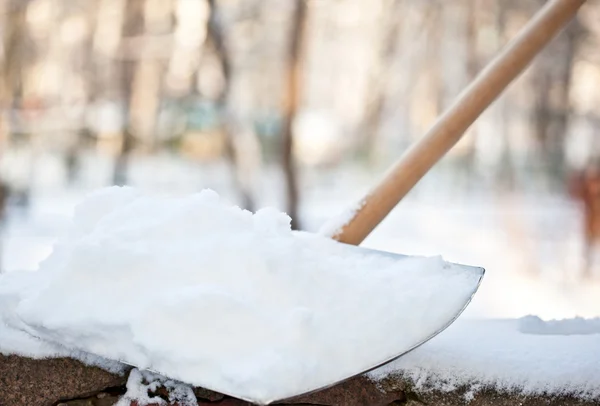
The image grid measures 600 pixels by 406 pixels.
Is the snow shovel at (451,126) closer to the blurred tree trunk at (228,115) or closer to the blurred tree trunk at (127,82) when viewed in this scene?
the blurred tree trunk at (228,115)

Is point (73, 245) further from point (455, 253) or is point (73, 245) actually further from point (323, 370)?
point (455, 253)

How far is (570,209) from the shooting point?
560 inches

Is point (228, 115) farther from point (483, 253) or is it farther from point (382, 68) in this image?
point (382, 68)

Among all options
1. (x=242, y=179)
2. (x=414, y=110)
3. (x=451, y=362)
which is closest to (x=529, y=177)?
(x=414, y=110)

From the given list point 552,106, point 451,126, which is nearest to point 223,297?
point 451,126

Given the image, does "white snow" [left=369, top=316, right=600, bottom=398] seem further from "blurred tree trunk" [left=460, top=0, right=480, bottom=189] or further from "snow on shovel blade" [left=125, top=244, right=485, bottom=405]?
"blurred tree trunk" [left=460, top=0, right=480, bottom=189]

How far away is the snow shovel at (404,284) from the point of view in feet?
3.48

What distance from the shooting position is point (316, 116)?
20.0 meters

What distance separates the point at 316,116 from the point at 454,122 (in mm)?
18563

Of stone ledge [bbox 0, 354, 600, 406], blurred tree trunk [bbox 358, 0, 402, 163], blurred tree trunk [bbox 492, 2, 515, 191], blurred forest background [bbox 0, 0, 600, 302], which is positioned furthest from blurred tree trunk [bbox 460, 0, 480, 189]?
stone ledge [bbox 0, 354, 600, 406]

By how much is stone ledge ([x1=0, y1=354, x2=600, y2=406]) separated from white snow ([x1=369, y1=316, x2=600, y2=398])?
2 cm

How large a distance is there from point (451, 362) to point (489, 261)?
8.02 meters

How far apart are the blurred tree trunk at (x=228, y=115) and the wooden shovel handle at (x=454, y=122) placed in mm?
5333

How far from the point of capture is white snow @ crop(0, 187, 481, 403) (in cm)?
111
